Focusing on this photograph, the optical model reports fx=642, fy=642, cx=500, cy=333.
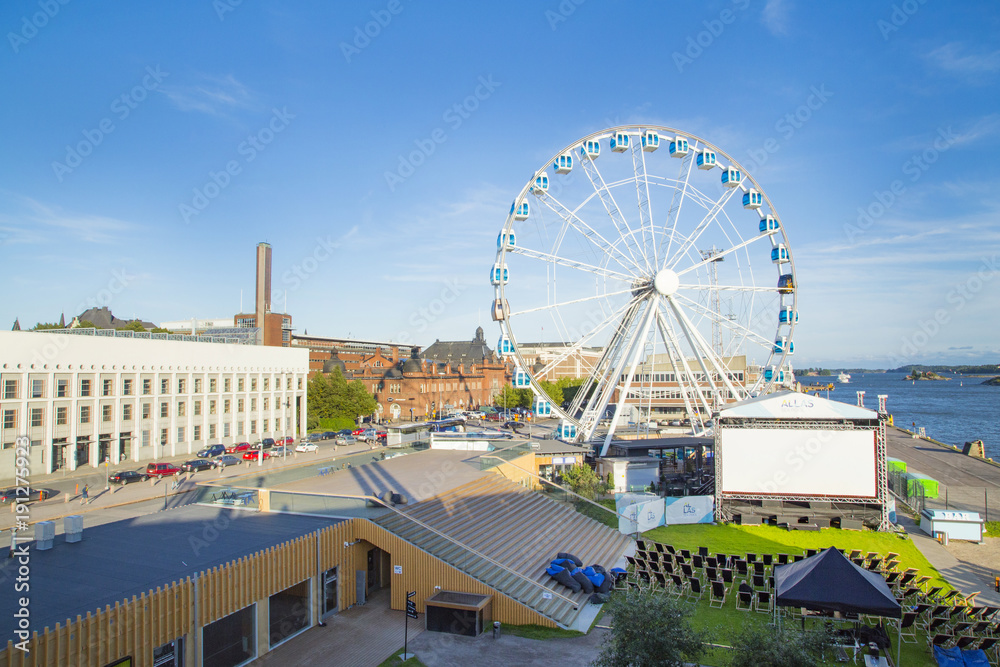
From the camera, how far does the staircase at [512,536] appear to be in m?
16.5

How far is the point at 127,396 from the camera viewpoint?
4078 cm

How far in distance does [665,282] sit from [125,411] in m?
34.0

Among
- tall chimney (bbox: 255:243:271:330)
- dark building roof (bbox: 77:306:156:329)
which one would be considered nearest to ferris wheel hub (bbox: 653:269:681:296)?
tall chimney (bbox: 255:243:271:330)

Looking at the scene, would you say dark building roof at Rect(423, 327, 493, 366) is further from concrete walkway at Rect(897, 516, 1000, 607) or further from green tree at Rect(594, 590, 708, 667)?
green tree at Rect(594, 590, 708, 667)

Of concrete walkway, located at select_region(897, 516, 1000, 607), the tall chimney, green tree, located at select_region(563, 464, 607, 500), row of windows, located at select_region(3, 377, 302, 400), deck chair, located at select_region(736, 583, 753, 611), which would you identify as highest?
the tall chimney

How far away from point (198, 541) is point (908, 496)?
30389 millimetres

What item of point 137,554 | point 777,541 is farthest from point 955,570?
point 137,554

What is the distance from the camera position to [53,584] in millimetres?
12500

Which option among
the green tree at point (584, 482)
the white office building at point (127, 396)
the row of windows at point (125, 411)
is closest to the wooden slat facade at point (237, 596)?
the green tree at point (584, 482)

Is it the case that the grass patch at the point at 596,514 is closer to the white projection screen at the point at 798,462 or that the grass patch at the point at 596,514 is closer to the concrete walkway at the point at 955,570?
the white projection screen at the point at 798,462

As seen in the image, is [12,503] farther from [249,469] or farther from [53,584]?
[53,584]

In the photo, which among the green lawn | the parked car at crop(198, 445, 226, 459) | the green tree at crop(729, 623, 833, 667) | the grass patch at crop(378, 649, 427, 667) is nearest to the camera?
the green tree at crop(729, 623, 833, 667)

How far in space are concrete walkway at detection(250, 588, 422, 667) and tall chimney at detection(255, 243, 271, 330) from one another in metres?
60.9

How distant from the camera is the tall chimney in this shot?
241ft
